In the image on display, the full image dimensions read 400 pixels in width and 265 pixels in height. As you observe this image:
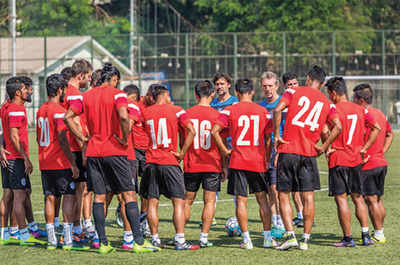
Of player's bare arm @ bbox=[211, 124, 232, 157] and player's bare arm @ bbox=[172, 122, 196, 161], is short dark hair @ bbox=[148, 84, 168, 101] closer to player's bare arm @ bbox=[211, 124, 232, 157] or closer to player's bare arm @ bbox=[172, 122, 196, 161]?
player's bare arm @ bbox=[172, 122, 196, 161]

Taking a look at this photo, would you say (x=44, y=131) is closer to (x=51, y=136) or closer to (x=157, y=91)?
(x=51, y=136)

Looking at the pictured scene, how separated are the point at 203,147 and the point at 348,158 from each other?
188 centimetres

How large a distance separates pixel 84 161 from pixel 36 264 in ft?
5.28

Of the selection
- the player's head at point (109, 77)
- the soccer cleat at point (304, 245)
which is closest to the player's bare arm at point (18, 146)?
the player's head at point (109, 77)

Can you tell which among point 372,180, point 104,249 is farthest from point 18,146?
point 372,180

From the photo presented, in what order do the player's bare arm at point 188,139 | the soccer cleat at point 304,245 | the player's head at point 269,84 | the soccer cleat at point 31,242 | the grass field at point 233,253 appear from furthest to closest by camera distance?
the player's head at point 269,84, the soccer cleat at point 31,242, the player's bare arm at point 188,139, the soccer cleat at point 304,245, the grass field at point 233,253

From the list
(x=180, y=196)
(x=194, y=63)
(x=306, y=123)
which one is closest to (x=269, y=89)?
(x=306, y=123)

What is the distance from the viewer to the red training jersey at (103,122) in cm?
862

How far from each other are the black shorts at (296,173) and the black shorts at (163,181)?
1.27 meters

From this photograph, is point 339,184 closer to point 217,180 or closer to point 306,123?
point 306,123

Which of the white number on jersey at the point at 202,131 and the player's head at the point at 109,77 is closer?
the player's head at the point at 109,77

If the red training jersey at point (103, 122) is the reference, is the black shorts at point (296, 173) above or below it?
below

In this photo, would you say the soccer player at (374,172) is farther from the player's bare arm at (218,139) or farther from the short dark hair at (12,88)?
the short dark hair at (12,88)

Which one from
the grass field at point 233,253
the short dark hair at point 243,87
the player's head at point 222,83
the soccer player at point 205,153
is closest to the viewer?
the grass field at point 233,253
